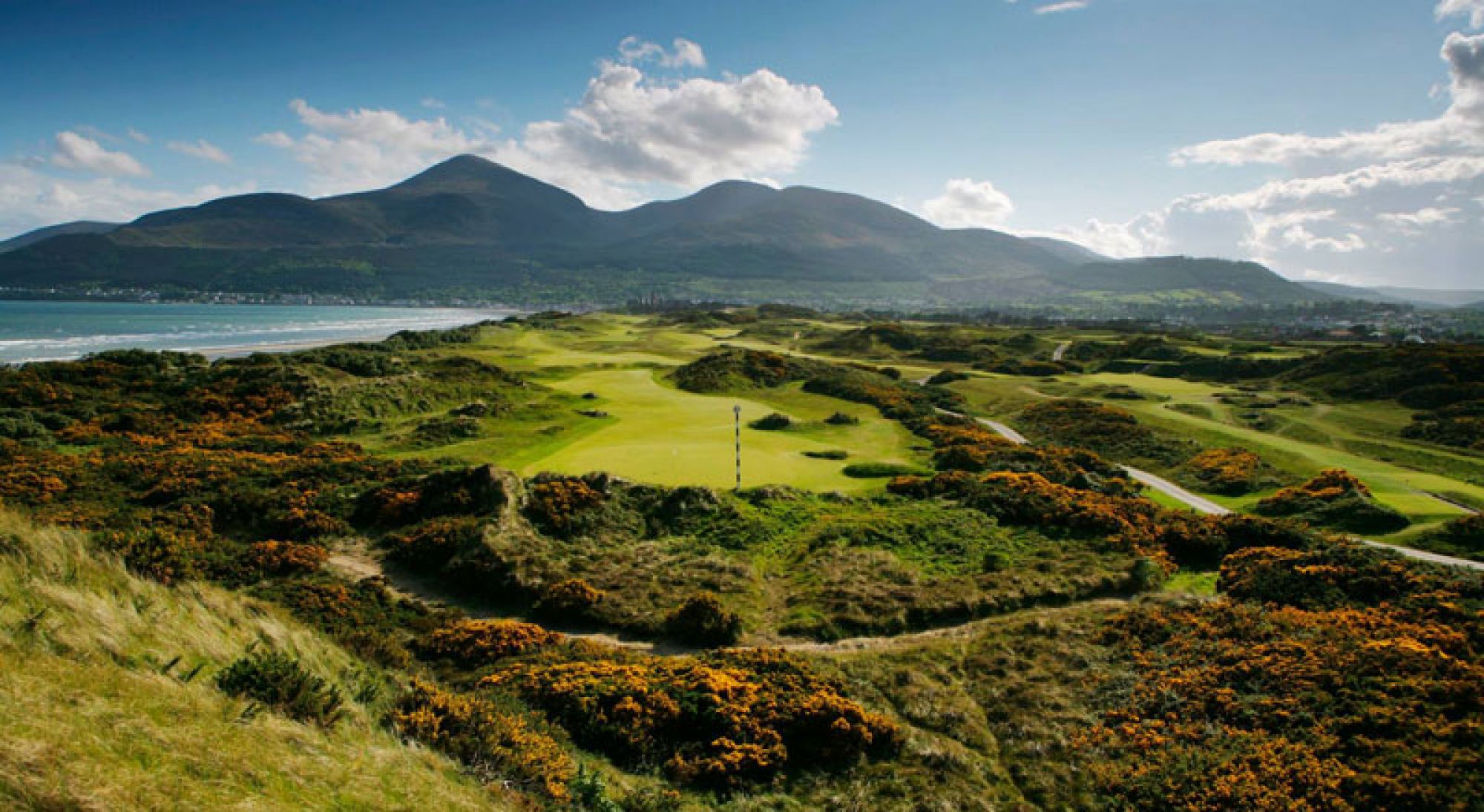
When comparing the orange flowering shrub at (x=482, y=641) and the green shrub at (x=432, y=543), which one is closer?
the orange flowering shrub at (x=482, y=641)

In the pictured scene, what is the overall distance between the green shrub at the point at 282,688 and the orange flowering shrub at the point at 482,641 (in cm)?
529

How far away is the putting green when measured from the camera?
1057 inches

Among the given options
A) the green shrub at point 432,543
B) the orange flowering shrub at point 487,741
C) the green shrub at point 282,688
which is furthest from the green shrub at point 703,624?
the green shrub at point 282,688

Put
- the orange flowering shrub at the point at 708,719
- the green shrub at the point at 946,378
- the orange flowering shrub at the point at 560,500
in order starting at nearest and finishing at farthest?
the orange flowering shrub at the point at 708,719 < the orange flowering shrub at the point at 560,500 < the green shrub at the point at 946,378

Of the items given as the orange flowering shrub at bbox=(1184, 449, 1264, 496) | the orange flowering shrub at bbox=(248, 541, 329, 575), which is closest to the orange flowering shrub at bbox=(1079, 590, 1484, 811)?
the orange flowering shrub at bbox=(248, 541, 329, 575)

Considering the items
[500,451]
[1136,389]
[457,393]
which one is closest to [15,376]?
[457,393]

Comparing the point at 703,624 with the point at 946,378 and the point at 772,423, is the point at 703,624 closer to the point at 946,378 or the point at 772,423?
the point at 772,423

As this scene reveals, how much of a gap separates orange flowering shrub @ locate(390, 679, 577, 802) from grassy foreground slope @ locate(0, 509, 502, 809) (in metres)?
0.44

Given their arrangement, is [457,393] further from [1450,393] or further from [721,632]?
[1450,393]

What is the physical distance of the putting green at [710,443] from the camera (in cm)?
2686

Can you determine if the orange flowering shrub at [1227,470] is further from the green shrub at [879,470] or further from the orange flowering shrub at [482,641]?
the orange flowering shrub at [482,641]

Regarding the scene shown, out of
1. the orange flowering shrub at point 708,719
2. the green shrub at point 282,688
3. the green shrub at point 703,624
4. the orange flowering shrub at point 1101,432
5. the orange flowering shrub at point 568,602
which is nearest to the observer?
the green shrub at point 282,688

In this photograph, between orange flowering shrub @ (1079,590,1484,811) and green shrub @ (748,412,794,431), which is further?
green shrub @ (748,412,794,431)

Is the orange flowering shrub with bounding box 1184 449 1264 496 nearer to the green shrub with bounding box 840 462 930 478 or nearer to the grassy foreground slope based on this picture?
the green shrub with bounding box 840 462 930 478
